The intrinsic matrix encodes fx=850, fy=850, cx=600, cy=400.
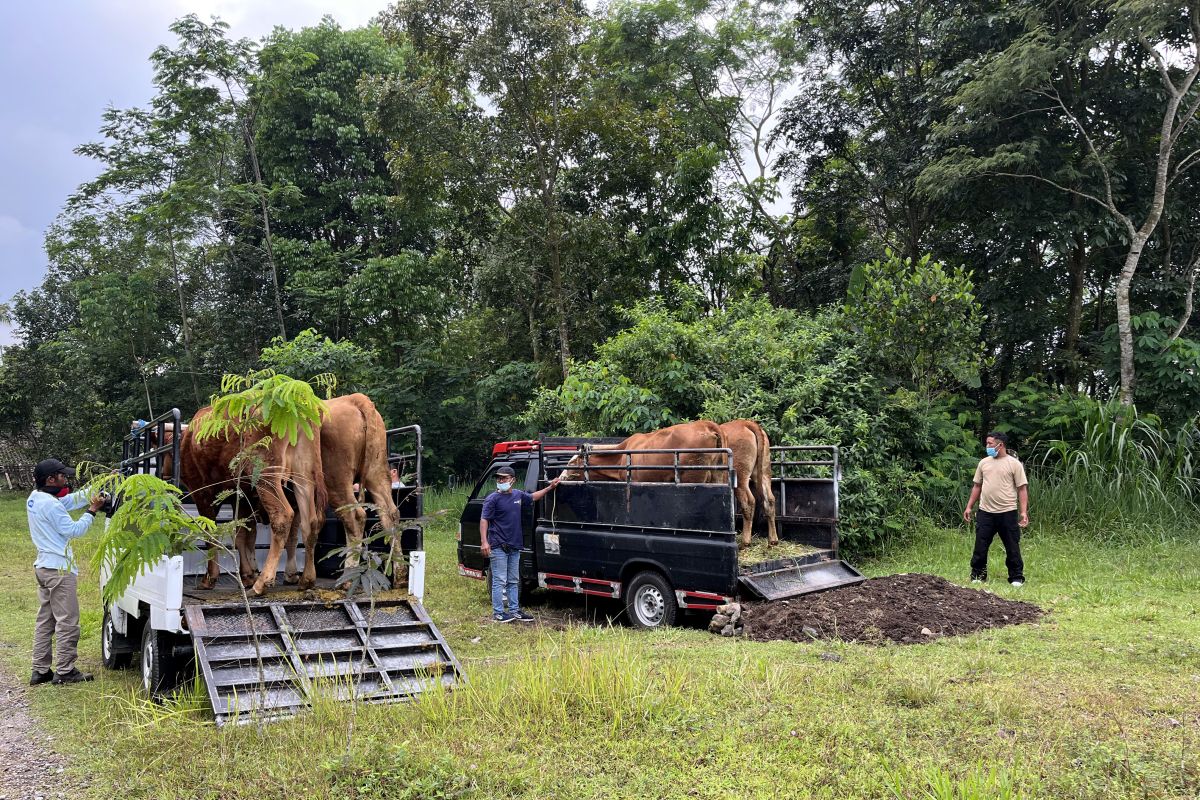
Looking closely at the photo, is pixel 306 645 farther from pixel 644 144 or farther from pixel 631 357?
pixel 644 144

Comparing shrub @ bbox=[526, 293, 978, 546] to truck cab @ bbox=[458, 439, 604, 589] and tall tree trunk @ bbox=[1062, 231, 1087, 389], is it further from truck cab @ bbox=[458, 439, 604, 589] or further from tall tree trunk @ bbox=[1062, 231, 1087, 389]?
tall tree trunk @ bbox=[1062, 231, 1087, 389]

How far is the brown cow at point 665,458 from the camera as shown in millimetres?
8625

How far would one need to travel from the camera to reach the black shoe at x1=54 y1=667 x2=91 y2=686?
6582mm

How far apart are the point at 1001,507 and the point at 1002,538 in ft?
1.16

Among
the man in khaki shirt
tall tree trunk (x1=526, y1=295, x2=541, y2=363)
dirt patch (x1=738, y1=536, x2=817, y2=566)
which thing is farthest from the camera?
tall tree trunk (x1=526, y1=295, x2=541, y2=363)

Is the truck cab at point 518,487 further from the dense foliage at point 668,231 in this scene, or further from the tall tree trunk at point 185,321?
the tall tree trunk at point 185,321

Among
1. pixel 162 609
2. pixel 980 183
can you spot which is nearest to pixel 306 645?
pixel 162 609

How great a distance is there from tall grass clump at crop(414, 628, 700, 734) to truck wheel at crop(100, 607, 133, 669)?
342cm

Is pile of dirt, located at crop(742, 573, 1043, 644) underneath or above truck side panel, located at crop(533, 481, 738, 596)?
underneath

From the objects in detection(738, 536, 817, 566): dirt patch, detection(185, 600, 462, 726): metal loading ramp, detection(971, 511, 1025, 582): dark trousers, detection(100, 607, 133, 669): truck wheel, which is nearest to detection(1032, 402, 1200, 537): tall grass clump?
detection(971, 511, 1025, 582): dark trousers

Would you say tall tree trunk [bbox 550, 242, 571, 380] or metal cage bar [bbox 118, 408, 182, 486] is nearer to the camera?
metal cage bar [bbox 118, 408, 182, 486]

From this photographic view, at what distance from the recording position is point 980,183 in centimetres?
1517

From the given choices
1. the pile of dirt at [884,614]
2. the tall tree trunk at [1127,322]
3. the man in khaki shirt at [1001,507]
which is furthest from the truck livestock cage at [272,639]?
the tall tree trunk at [1127,322]

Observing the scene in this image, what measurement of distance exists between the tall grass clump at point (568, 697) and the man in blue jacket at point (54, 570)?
335cm
